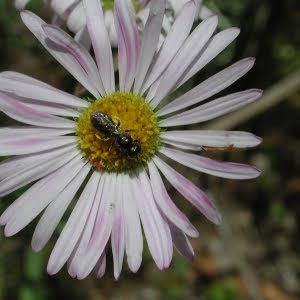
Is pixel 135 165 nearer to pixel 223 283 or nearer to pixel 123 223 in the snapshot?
pixel 123 223

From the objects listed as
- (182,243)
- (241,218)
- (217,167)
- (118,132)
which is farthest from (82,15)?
(241,218)

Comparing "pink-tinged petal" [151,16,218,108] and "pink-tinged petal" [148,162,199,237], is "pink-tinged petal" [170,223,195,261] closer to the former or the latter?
"pink-tinged petal" [148,162,199,237]

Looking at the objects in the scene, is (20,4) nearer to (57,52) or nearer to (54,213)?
(57,52)

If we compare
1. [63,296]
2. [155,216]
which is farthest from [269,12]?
[63,296]

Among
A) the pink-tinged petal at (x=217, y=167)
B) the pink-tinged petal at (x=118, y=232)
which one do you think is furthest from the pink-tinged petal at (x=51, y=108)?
the pink-tinged petal at (x=217, y=167)

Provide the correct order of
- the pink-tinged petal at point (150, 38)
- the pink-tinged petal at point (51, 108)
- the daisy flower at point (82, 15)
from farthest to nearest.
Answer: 1. the daisy flower at point (82, 15)
2. the pink-tinged petal at point (51, 108)
3. the pink-tinged petal at point (150, 38)

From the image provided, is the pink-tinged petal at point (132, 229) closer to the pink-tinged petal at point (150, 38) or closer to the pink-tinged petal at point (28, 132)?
the pink-tinged petal at point (28, 132)

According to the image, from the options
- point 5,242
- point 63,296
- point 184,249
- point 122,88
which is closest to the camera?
point 184,249
